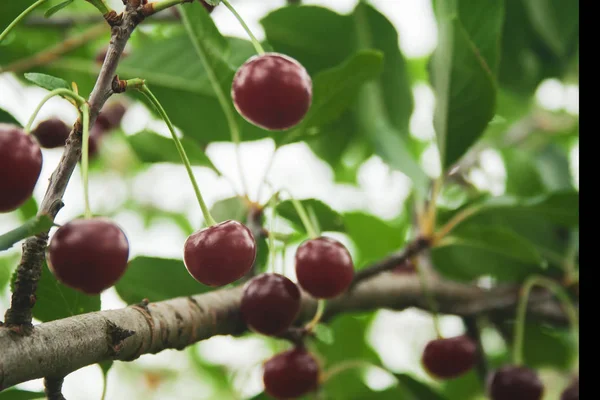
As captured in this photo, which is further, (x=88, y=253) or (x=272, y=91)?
(x=272, y=91)

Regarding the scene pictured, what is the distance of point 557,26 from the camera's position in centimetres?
182

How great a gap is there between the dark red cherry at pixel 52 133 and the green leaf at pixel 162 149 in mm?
195

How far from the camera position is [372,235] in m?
1.91

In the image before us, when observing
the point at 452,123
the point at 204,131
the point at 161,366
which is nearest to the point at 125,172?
the point at 161,366

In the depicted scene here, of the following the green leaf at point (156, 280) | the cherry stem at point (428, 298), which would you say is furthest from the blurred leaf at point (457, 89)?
the green leaf at point (156, 280)

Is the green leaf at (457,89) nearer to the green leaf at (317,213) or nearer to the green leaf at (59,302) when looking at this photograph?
the green leaf at (317,213)

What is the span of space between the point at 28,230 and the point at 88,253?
0.06 m

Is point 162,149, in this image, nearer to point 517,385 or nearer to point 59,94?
point 59,94

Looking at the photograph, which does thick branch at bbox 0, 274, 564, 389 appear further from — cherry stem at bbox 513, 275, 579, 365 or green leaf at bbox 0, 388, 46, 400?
cherry stem at bbox 513, 275, 579, 365

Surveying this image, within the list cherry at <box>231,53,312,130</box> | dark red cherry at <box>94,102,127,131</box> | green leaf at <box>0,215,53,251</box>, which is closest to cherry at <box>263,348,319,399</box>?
cherry at <box>231,53,312,130</box>

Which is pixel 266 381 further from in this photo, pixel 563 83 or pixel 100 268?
pixel 563 83

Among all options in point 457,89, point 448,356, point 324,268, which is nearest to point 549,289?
point 448,356

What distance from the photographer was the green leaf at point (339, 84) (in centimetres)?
119
